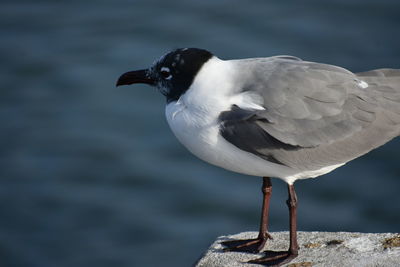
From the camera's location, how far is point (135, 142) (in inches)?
424

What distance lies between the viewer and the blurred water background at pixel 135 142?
9805 millimetres

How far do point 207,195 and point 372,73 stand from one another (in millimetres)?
3620

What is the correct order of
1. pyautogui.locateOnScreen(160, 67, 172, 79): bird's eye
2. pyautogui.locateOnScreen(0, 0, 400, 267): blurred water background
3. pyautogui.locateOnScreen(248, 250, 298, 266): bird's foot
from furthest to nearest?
pyautogui.locateOnScreen(0, 0, 400, 267): blurred water background, pyautogui.locateOnScreen(160, 67, 172, 79): bird's eye, pyautogui.locateOnScreen(248, 250, 298, 266): bird's foot

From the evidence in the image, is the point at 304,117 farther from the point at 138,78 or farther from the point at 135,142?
the point at 135,142

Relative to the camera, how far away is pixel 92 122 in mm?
11156

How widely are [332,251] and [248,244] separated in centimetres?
74

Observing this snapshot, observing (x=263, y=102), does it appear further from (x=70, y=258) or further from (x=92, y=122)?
(x=92, y=122)

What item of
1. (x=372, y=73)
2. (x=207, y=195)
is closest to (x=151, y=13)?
(x=207, y=195)

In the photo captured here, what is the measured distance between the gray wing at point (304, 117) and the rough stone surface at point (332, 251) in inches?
25.7

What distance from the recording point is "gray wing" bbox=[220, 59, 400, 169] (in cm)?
630

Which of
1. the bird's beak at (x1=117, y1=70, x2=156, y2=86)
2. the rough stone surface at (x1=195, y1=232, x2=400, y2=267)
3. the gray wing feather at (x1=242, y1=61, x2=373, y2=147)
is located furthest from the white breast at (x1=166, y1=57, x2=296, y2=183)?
the rough stone surface at (x1=195, y1=232, x2=400, y2=267)

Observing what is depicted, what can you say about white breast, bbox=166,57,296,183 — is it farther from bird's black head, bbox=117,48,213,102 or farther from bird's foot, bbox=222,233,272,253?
bird's foot, bbox=222,233,272,253

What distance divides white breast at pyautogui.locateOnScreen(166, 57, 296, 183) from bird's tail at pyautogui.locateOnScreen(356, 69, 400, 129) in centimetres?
91

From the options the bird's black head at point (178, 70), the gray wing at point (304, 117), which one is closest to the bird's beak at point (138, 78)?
the bird's black head at point (178, 70)
